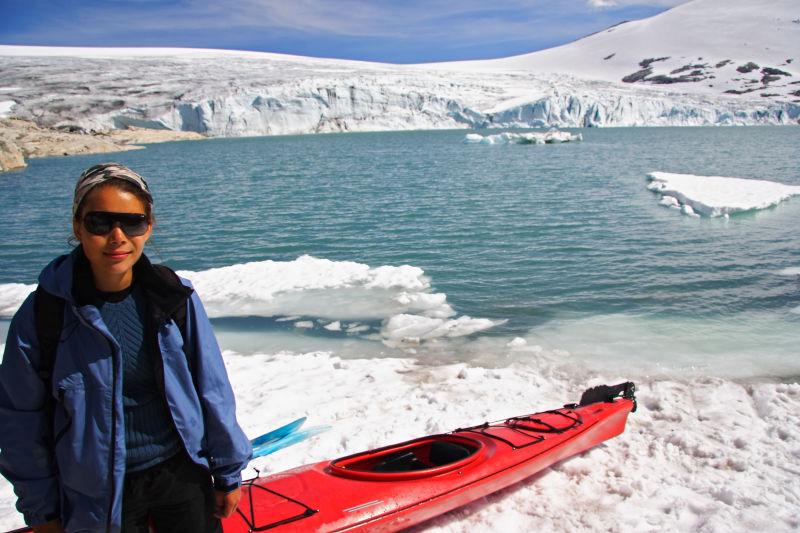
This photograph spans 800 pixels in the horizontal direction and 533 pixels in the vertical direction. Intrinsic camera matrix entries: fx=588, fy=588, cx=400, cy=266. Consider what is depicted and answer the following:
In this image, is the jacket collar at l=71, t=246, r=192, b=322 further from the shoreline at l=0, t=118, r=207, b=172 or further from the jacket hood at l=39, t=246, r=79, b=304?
the shoreline at l=0, t=118, r=207, b=172

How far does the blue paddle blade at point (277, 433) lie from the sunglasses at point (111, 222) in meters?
2.74

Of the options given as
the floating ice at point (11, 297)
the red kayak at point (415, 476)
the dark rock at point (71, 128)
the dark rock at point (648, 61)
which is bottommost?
the floating ice at point (11, 297)

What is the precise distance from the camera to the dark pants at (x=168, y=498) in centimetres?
173

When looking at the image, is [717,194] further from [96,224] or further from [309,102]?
[309,102]

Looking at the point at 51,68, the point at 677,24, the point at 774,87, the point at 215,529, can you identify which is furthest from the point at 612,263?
the point at 677,24

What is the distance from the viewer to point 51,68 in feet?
224

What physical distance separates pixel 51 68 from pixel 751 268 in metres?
78.1

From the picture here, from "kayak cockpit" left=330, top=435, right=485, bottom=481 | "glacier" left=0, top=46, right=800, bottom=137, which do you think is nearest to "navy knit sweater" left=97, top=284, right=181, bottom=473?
"kayak cockpit" left=330, top=435, right=485, bottom=481

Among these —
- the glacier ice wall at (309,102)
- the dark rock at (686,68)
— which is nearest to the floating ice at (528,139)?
the glacier ice wall at (309,102)

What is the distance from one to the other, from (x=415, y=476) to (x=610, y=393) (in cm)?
198

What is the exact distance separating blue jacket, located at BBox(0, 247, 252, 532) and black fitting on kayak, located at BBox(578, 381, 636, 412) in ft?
11.7

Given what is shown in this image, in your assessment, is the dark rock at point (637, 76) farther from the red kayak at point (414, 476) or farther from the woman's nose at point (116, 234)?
the woman's nose at point (116, 234)

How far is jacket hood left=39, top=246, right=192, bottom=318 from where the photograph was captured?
158cm

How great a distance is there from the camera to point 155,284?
5.61ft
